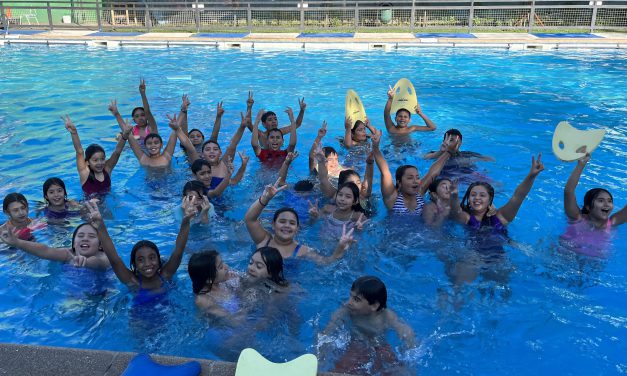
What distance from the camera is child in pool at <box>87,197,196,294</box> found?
174 inches

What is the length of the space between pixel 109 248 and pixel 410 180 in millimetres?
3271

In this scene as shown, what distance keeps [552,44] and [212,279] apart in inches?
751

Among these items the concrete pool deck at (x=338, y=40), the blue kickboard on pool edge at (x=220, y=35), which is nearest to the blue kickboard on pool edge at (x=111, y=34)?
the concrete pool deck at (x=338, y=40)

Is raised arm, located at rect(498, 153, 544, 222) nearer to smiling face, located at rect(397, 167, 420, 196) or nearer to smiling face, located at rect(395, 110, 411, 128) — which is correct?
smiling face, located at rect(397, 167, 420, 196)

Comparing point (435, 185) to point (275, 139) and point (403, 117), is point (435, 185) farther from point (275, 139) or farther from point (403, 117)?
point (403, 117)

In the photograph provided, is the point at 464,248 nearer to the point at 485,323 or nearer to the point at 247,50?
the point at 485,323

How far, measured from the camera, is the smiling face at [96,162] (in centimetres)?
689

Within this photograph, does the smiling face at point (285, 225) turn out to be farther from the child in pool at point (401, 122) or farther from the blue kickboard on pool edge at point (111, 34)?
the blue kickboard on pool edge at point (111, 34)

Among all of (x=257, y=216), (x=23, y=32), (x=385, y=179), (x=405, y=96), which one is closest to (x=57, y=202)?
(x=257, y=216)

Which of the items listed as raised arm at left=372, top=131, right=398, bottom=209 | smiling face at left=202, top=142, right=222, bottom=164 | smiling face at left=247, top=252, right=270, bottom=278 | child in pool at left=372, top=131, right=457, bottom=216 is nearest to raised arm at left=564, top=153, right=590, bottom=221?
child in pool at left=372, top=131, right=457, bottom=216

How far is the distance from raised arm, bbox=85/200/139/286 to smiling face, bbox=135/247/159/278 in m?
0.11

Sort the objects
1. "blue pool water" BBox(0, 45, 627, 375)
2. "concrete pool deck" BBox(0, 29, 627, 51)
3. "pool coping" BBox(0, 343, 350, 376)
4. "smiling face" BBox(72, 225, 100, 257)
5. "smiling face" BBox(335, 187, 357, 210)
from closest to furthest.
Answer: "pool coping" BBox(0, 343, 350, 376), "blue pool water" BBox(0, 45, 627, 375), "smiling face" BBox(72, 225, 100, 257), "smiling face" BBox(335, 187, 357, 210), "concrete pool deck" BBox(0, 29, 627, 51)

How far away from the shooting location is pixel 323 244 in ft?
19.5

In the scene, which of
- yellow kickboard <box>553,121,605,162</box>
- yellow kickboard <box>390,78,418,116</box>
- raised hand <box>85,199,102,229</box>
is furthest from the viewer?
yellow kickboard <box>390,78,418,116</box>
